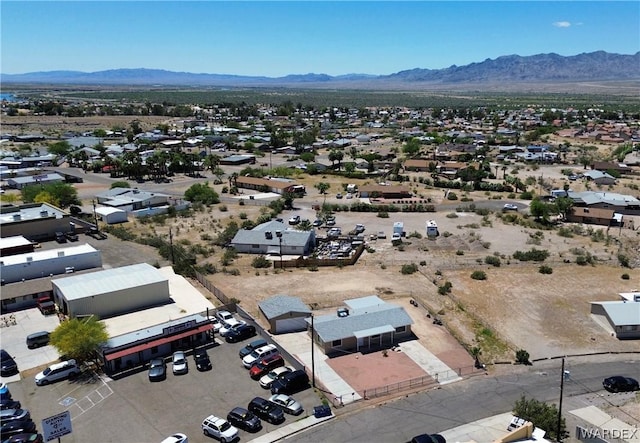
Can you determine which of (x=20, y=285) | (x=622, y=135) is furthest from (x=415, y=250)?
(x=622, y=135)

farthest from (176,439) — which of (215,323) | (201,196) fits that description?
(201,196)

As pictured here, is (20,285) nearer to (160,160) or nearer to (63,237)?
(63,237)

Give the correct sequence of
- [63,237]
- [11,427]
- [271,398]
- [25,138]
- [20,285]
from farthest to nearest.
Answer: [25,138] < [63,237] < [20,285] < [271,398] < [11,427]

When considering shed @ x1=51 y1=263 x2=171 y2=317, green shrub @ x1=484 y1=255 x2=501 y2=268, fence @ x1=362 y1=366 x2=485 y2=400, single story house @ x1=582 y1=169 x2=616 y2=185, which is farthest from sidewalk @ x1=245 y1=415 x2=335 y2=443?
single story house @ x1=582 y1=169 x2=616 y2=185

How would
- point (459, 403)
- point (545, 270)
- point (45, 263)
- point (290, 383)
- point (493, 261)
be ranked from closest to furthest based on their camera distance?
point (459, 403), point (290, 383), point (45, 263), point (545, 270), point (493, 261)

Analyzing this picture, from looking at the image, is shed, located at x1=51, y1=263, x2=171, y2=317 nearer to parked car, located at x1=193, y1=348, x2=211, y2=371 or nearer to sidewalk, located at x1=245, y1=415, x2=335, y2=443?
parked car, located at x1=193, y1=348, x2=211, y2=371

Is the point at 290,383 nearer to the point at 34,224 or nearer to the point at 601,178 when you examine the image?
the point at 34,224
